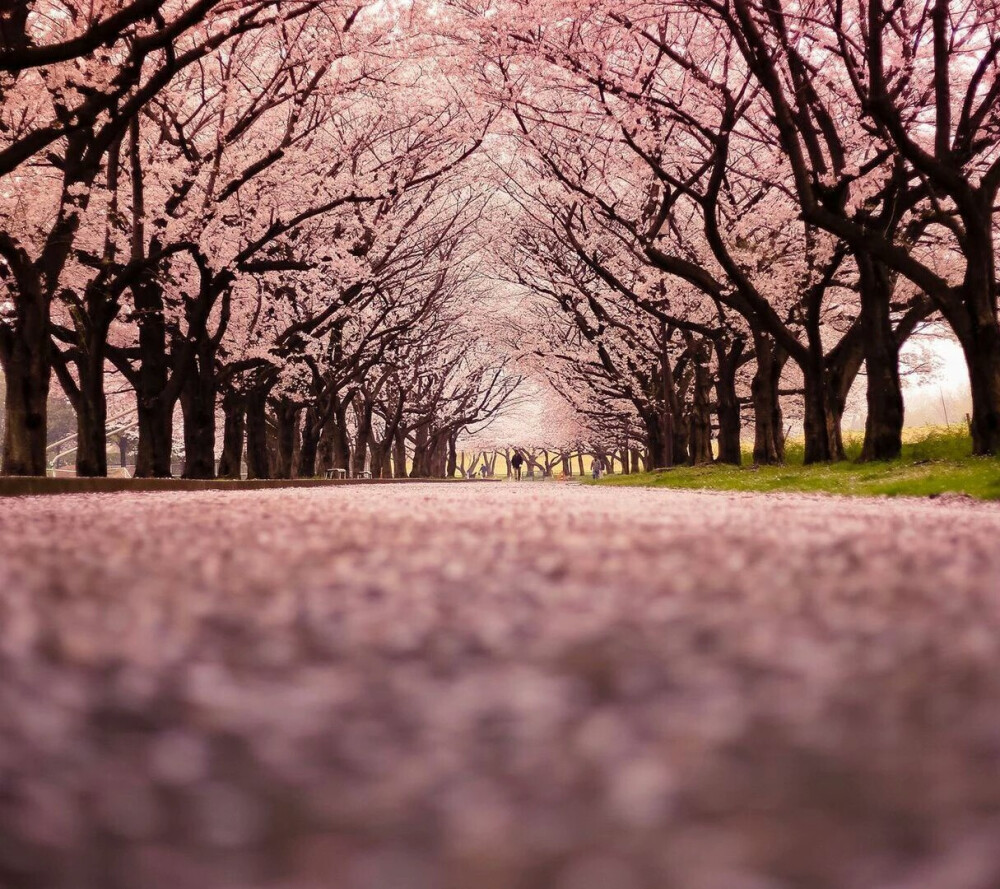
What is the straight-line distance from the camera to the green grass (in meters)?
10.5

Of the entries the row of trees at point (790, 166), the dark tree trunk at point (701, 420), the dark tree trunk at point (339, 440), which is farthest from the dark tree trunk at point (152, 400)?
the dark tree trunk at point (701, 420)

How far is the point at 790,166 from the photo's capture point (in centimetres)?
2238

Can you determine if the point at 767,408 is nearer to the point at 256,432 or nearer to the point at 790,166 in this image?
the point at 790,166

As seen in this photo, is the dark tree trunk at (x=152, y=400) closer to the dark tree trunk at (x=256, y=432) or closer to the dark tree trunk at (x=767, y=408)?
the dark tree trunk at (x=256, y=432)

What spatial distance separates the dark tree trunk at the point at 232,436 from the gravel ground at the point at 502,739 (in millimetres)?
24704

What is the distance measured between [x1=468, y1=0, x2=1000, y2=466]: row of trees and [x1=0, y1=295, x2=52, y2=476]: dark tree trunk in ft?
33.5

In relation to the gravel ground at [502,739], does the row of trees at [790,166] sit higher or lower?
higher

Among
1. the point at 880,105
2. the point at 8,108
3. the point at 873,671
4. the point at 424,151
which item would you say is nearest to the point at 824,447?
the point at 880,105

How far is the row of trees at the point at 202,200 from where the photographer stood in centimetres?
1290

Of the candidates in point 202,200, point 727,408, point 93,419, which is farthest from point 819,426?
point 93,419

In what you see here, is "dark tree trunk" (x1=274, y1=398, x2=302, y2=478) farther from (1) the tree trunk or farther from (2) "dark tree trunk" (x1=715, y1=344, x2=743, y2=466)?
(1) the tree trunk

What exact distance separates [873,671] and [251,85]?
26.9 m

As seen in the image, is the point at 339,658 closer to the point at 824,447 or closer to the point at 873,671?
the point at 873,671

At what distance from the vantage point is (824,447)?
1942cm
